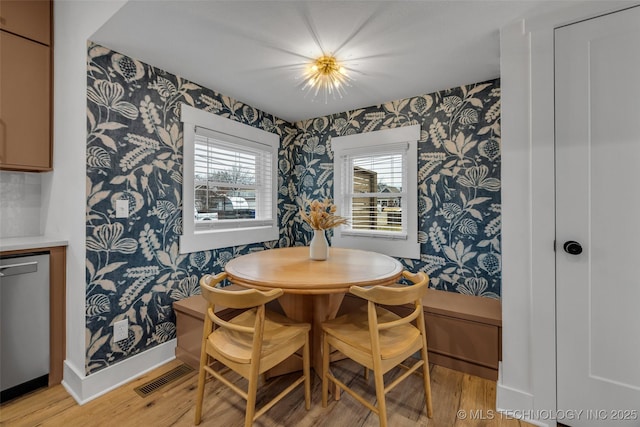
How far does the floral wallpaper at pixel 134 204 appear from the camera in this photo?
1.81 metres

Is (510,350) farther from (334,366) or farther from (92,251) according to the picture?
(92,251)

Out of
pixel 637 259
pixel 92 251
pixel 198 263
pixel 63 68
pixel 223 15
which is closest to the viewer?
pixel 637 259

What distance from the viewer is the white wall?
177cm

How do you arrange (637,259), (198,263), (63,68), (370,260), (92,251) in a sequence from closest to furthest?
1. (637,259)
2. (92,251)
3. (63,68)
4. (370,260)
5. (198,263)

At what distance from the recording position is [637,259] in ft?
4.42

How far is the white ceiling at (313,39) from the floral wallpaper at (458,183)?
20 centimetres

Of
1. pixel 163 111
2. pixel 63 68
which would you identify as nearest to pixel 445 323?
pixel 163 111

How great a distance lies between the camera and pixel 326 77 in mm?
2168

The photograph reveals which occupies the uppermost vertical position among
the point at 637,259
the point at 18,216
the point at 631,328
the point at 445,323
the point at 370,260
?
the point at 18,216

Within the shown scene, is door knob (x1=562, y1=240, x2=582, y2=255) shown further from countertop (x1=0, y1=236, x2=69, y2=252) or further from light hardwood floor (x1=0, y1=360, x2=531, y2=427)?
countertop (x1=0, y1=236, x2=69, y2=252)

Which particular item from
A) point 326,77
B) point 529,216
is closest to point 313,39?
point 326,77

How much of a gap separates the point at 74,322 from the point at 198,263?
2.87ft

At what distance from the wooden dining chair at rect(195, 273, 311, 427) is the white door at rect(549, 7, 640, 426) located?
1.44m

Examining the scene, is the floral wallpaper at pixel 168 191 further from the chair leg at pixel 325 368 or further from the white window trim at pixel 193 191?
the chair leg at pixel 325 368
